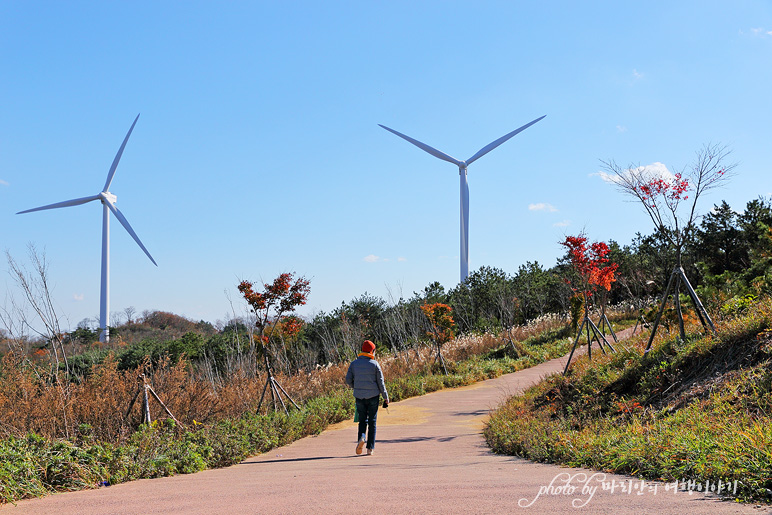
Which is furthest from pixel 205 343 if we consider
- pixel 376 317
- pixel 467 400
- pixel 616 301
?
pixel 616 301

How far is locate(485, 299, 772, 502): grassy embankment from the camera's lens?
4855 mm

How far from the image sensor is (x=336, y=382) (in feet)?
56.2

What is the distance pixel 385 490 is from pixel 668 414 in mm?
4134

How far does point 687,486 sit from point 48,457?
610 cm

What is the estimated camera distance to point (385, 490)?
519 centimetres

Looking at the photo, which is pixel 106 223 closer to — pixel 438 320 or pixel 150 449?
pixel 438 320

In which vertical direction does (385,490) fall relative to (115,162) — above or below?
below

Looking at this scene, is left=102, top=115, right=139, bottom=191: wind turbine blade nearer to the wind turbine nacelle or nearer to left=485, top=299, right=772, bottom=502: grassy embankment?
the wind turbine nacelle

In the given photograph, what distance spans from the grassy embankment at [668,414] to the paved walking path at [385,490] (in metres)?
0.32

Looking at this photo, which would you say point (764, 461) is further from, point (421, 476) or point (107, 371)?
point (107, 371)

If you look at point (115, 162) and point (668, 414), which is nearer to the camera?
point (668, 414)

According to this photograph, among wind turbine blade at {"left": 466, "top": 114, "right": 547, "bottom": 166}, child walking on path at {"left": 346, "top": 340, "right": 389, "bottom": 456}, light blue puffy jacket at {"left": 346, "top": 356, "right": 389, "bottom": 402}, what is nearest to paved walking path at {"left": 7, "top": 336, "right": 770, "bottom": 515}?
child walking on path at {"left": 346, "top": 340, "right": 389, "bottom": 456}

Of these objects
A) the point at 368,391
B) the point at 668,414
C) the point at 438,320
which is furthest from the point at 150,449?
the point at 438,320

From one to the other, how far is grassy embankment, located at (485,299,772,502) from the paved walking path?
0.32m
